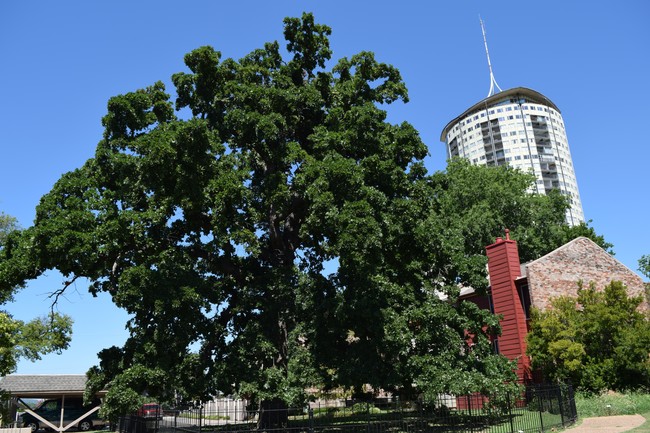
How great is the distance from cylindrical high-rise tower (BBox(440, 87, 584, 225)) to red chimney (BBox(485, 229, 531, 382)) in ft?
324

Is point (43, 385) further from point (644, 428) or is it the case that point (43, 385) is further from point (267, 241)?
point (644, 428)

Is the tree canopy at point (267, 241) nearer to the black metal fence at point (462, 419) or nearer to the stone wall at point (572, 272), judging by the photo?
the black metal fence at point (462, 419)

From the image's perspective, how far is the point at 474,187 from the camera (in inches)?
1758

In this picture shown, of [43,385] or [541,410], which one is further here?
[43,385]

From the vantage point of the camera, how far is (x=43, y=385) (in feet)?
119

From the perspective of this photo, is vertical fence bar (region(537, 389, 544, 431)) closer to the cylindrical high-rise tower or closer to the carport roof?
the carport roof

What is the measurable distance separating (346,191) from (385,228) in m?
2.47

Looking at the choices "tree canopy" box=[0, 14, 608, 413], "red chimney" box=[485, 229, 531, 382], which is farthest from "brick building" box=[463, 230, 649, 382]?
"tree canopy" box=[0, 14, 608, 413]

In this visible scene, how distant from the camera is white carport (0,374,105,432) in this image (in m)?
35.2

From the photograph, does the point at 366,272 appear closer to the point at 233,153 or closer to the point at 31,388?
the point at 233,153

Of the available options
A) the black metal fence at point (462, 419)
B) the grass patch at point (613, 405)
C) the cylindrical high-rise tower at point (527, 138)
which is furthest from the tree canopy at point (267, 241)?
the cylindrical high-rise tower at point (527, 138)

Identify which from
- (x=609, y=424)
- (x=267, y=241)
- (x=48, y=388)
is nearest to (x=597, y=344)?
(x=609, y=424)

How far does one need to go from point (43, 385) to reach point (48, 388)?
2.44ft

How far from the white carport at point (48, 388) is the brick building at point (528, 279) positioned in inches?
1098
